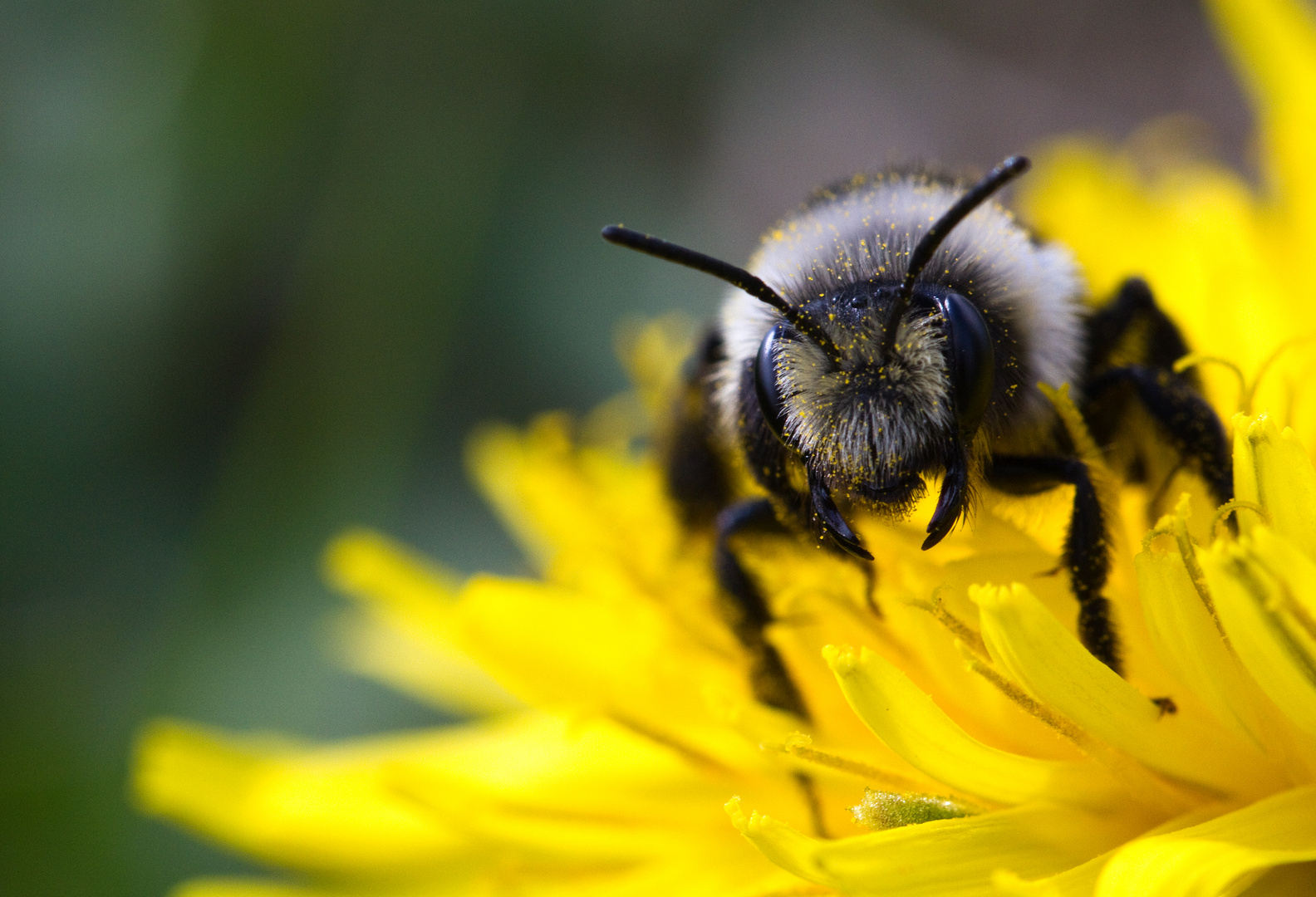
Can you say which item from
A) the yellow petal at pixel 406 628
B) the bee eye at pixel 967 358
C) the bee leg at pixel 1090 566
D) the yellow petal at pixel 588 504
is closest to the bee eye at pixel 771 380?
the bee eye at pixel 967 358

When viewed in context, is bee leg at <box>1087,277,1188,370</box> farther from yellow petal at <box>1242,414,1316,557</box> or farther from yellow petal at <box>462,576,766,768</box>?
yellow petal at <box>462,576,766,768</box>

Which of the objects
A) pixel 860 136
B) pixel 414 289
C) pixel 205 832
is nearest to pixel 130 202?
pixel 414 289

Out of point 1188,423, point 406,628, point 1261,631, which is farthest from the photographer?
point 406,628

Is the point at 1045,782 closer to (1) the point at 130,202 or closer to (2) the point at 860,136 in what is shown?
(1) the point at 130,202

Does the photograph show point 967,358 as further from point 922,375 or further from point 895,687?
point 895,687

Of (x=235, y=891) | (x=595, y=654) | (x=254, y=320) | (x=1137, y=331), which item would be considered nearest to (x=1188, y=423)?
(x=1137, y=331)

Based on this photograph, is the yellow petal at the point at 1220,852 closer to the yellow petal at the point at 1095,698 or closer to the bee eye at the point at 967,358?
the yellow petal at the point at 1095,698

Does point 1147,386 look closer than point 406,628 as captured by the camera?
Yes

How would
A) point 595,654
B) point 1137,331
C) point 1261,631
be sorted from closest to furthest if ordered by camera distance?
point 1261,631 → point 1137,331 → point 595,654
